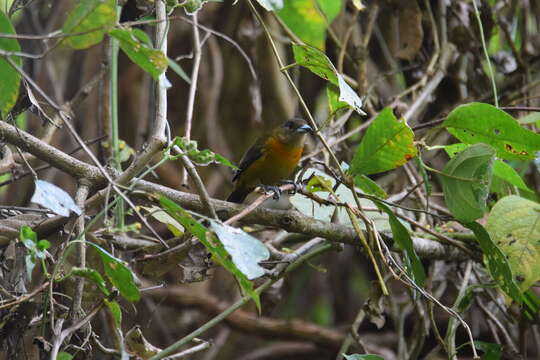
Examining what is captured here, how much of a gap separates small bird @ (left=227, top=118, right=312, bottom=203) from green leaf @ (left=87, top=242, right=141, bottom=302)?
1710 millimetres

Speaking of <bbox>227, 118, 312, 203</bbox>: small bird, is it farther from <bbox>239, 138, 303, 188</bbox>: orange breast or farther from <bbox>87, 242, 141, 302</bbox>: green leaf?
<bbox>87, 242, 141, 302</bbox>: green leaf

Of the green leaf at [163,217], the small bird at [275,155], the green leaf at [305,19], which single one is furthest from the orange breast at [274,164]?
the green leaf at [163,217]

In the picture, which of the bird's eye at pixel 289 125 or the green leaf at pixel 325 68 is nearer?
the green leaf at pixel 325 68

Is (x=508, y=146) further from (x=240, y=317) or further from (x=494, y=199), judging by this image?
(x=240, y=317)

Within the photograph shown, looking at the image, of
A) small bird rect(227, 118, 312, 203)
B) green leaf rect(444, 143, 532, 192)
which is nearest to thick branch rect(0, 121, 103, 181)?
green leaf rect(444, 143, 532, 192)

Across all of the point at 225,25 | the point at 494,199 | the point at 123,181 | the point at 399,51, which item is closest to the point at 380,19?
the point at 399,51

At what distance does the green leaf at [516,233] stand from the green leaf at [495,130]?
10.1 inches

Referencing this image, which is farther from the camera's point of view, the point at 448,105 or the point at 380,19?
the point at 380,19

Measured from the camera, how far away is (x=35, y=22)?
3.67 metres

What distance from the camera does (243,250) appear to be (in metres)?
1.50

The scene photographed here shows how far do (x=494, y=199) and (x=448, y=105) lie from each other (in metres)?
0.98

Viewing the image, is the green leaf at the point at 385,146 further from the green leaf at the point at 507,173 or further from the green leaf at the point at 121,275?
the green leaf at the point at 121,275

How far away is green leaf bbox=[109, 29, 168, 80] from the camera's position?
4.87 ft

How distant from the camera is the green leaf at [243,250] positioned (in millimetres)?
1449
